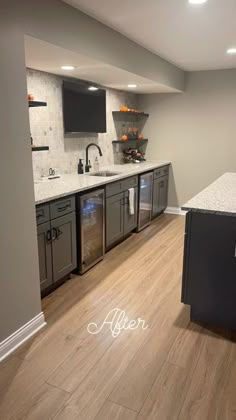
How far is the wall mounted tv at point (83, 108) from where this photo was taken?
3.65 m

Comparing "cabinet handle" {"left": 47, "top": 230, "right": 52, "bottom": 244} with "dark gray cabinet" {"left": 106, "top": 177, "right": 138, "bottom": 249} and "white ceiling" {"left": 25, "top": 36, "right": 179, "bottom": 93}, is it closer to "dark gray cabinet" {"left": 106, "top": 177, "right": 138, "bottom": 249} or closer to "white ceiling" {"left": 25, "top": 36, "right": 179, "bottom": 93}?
"dark gray cabinet" {"left": 106, "top": 177, "right": 138, "bottom": 249}

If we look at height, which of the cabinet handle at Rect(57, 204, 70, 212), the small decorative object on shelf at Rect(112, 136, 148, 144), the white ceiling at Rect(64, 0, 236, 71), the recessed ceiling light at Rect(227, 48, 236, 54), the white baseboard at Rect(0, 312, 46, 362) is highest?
the recessed ceiling light at Rect(227, 48, 236, 54)

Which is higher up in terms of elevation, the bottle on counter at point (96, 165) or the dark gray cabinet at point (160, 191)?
the bottle on counter at point (96, 165)

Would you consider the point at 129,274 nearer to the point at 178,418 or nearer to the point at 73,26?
the point at 178,418

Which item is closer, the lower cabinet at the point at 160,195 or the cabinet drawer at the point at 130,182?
the cabinet drawer at the point at 130,182

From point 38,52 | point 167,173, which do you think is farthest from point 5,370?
point 167,173

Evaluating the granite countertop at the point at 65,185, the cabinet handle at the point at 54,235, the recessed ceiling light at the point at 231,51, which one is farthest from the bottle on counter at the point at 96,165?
the recessed ceiling light at the point at 231,51

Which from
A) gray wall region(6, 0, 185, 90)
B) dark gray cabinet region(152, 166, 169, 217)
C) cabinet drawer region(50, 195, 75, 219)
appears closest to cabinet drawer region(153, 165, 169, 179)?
dark gray cabinet region(152, 166, 169, 217)

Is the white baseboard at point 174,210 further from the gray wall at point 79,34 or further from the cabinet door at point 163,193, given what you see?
the gray wall at point 79,34

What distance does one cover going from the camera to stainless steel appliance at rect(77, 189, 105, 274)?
3.07m

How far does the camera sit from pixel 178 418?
5.41 ft

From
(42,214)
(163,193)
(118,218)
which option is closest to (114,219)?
(118,218)

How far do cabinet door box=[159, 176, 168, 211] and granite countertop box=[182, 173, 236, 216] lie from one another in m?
2.11

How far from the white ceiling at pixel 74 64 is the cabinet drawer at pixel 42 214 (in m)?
1.14
